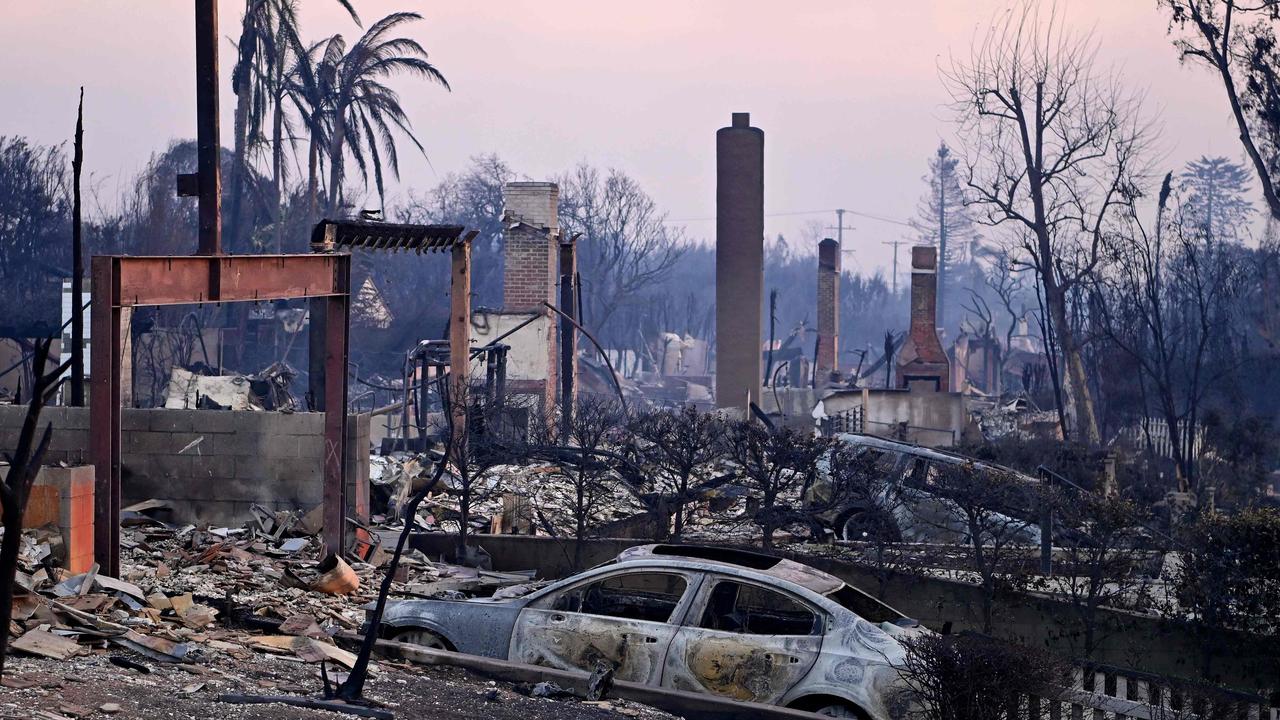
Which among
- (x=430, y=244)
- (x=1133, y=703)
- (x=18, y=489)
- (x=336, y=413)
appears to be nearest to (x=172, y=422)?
(x=336, y=413)

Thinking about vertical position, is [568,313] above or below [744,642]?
above

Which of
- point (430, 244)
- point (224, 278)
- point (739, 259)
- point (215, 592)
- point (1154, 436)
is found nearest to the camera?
point (215, 592)

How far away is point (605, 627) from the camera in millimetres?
7969

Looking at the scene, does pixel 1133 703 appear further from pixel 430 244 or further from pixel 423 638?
pixel 430 244

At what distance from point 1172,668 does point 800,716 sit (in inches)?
194

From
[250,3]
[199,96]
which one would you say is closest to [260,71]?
[250,3]

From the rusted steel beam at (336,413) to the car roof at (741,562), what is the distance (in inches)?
181

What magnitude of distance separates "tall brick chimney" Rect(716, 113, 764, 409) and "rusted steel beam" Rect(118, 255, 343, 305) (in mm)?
21073

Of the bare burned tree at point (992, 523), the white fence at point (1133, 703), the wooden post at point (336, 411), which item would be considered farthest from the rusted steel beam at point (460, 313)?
the white fence at point (1133, 703)

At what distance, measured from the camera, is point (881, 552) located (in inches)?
479

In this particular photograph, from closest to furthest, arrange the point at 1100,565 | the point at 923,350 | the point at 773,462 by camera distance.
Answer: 1. the point at 1100,565
2. the point at 773,462
3. the point at 923,350

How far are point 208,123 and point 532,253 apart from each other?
1354 centimetres

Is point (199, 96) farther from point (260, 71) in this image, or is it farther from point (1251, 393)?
point (1251, 393)

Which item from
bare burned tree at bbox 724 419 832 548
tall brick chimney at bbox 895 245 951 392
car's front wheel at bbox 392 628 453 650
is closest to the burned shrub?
car's front wheel at bbox 392 628 453 650
